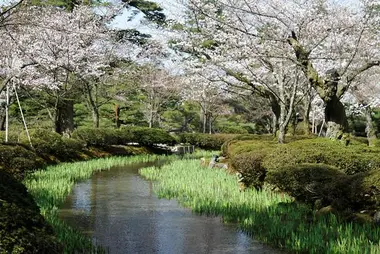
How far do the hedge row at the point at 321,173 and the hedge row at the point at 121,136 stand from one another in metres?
9.74

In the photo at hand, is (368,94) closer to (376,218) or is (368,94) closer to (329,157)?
(329,157)

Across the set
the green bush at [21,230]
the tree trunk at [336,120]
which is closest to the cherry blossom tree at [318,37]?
the tree trunk at [336,120]

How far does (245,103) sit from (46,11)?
1727cm

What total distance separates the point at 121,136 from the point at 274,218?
1470 cm

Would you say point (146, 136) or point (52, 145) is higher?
point (146, 136)

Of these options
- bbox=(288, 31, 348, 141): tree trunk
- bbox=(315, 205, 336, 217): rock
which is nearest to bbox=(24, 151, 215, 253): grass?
bbox=(315, 205, 336, 217): rock

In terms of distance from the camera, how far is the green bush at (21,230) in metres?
2.27

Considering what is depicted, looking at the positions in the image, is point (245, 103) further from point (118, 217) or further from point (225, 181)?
point (118, 217)

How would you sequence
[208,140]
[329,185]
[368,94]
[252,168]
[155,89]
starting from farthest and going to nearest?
[155,89]
[208,140]
[368,94]
[252,168]
[329,185]

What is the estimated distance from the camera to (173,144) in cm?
2377

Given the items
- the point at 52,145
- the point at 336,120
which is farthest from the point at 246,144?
the point at 52,145

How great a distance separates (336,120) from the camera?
9.59m

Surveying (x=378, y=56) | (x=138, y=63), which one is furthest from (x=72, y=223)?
(x=138, y=63)

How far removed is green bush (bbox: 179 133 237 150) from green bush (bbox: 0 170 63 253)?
22.5 metres
